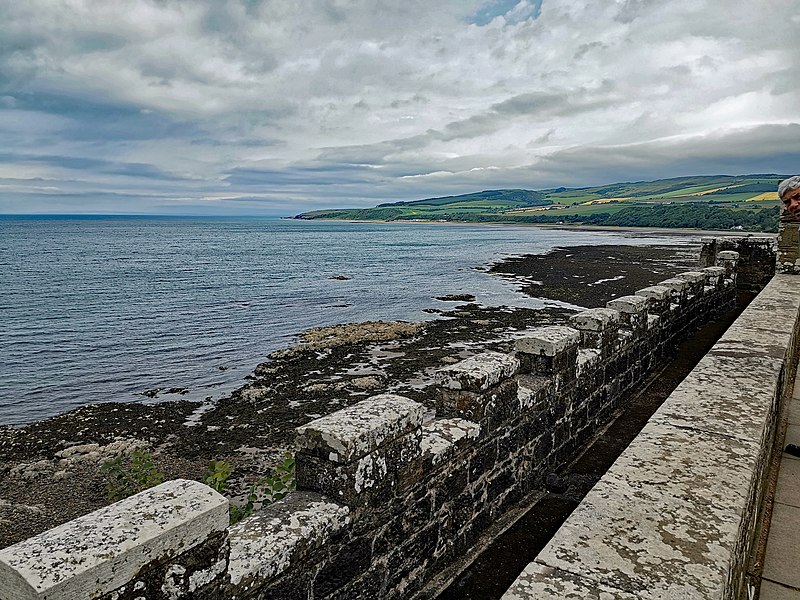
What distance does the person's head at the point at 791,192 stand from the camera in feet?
27.2

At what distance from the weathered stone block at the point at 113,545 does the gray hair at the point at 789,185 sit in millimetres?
9377

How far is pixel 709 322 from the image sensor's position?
34.0 ft

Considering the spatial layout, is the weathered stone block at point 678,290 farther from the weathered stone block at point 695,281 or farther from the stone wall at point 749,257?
the stone wall at point 749,257

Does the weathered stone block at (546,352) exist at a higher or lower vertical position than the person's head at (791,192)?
lower

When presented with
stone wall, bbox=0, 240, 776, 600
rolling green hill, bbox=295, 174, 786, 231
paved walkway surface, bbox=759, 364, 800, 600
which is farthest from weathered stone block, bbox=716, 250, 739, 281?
rolling green hill, bbox=295, 174, 786, 231

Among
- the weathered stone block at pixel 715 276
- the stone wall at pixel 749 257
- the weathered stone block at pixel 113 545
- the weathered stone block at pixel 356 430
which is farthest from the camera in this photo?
the stone wall at pixel 749 257

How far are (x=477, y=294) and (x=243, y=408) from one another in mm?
20508

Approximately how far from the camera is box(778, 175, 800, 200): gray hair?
826 centimetres

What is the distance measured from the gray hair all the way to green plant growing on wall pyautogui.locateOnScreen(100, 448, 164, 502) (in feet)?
31.9

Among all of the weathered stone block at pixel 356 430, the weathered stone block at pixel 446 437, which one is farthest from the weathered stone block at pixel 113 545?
the weathered stone block at pixel 446 437

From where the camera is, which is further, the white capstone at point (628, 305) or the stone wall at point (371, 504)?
the white capstone at point (628, 305)

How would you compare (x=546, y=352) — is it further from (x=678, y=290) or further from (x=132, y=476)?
(x=132, y=476)

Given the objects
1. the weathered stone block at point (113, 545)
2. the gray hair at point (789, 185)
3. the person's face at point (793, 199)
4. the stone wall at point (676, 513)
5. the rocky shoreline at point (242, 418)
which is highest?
the gray hair at point (789, 185)

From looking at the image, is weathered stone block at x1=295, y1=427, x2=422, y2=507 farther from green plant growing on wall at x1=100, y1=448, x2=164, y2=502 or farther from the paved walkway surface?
green plant growing on wall at x1=100, y1=448, x2=164, y2=502
